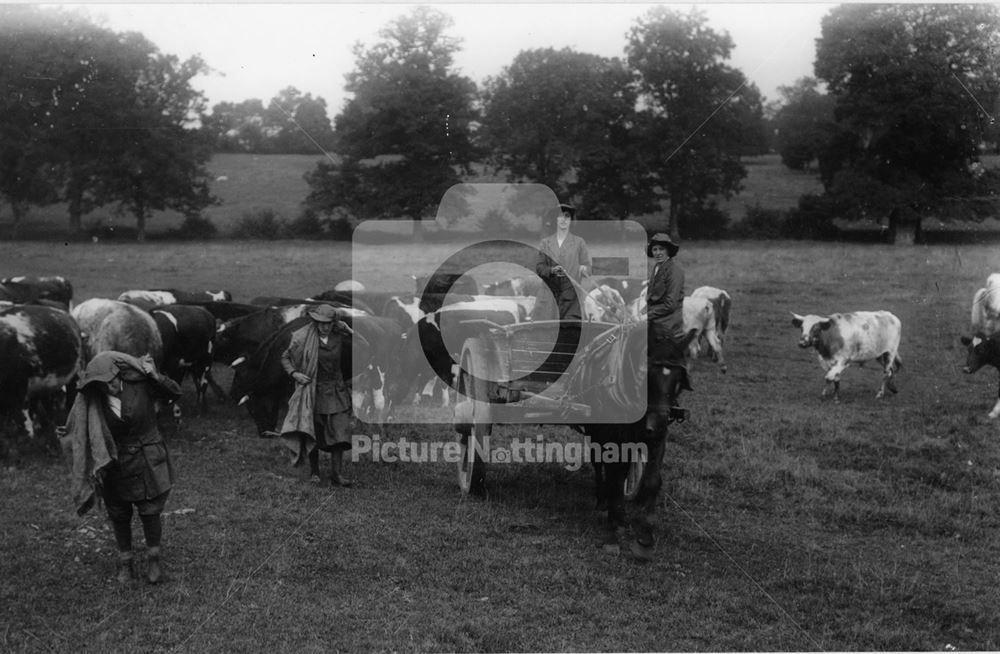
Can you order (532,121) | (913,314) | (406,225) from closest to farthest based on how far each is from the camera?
(913,314) < (532,121) < (406,225)

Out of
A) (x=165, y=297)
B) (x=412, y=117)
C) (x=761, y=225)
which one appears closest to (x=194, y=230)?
(x=412, y=117)

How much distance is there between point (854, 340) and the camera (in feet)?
52.2

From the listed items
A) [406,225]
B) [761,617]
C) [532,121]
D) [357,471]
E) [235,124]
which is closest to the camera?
[761,617]

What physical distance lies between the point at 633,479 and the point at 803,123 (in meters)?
26.1

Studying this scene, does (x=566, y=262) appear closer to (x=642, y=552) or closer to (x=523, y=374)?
(x=523, y=374)

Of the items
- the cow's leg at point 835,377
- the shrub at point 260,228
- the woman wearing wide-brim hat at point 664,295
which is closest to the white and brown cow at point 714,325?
the cow's leg at point 835,377

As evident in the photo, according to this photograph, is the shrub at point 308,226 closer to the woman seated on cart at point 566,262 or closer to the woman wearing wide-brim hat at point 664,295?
the woman seated on cart at point 566,262

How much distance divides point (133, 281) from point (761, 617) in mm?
23254

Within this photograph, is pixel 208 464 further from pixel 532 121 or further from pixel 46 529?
pixel 532 121

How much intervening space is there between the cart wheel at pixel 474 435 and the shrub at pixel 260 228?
79.1ft

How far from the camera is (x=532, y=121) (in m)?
26.1

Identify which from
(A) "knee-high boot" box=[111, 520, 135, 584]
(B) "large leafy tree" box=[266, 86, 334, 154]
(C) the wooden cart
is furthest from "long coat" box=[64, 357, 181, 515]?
(B) "large leafy tree" box=[266, 86, 334, 154]

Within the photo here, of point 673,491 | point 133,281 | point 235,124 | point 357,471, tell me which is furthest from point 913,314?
point 235,124

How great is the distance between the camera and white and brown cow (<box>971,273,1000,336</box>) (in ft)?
55.8
